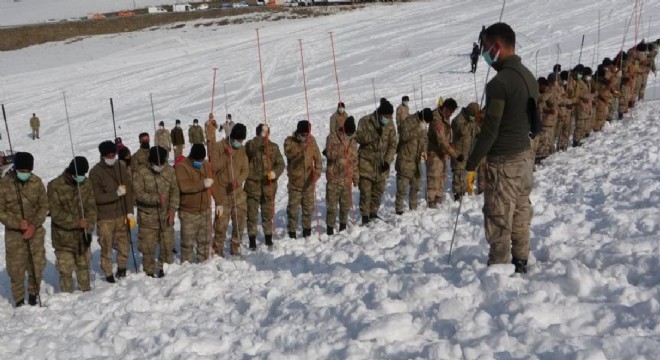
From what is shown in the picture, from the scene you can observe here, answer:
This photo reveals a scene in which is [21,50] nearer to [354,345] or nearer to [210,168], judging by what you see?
[210,168]

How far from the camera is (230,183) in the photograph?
29.3 feet

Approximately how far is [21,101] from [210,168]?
27.9 m

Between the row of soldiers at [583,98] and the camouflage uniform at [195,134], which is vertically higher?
the row of soldiers at [583,98]

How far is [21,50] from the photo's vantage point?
52.4m

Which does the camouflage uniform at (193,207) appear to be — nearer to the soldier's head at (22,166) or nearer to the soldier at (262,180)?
the soldier at (262,180)

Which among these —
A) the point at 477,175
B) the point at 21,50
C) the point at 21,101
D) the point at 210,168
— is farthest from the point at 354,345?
the point at 21,50

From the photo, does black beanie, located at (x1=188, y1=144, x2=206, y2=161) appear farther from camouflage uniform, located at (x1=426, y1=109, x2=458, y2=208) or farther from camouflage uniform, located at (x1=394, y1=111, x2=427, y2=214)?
camouflage uniform, located at (x1=426, y1=109, x2=458, y2=208)

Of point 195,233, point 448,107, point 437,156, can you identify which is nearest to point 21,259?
point 195,233

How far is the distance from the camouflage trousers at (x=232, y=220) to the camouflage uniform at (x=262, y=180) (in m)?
0.21

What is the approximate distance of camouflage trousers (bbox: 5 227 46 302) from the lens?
739 cm

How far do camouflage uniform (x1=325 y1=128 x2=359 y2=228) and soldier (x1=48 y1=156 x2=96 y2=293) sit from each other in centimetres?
376

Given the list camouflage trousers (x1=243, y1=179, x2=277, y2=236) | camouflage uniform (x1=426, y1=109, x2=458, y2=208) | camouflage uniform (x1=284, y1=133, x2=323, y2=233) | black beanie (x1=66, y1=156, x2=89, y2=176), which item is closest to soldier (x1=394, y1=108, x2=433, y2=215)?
camouflage uniform (x1=426, y1=109, x2=458, y2=208)

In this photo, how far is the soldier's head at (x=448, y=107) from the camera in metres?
9.84

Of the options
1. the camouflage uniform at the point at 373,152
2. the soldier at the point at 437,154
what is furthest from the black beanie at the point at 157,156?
the soldier at the point at 437,154
